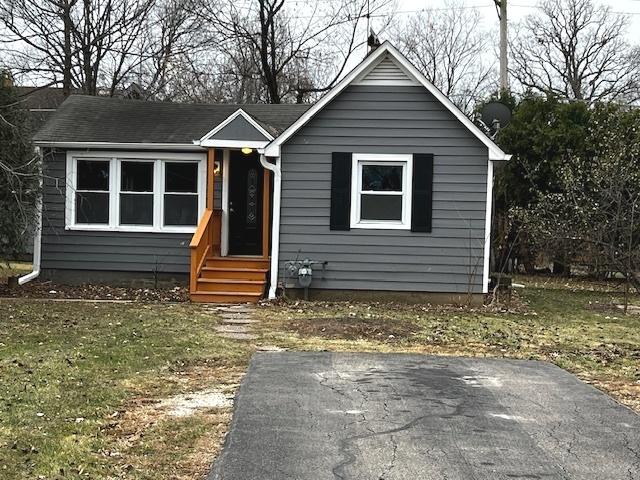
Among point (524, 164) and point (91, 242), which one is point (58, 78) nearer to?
point (91, 242)

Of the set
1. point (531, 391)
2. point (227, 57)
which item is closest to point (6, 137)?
point (531, 391)

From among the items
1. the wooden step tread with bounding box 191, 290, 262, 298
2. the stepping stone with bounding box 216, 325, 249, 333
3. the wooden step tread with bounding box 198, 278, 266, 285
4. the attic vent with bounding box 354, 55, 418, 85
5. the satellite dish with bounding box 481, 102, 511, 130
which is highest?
the attic vent with bounding box 354, 55, 418, 85

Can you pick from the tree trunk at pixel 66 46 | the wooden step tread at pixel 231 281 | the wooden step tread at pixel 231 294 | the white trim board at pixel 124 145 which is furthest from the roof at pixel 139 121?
the tree trunk at pixel 66 46

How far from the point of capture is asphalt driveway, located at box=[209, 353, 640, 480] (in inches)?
187

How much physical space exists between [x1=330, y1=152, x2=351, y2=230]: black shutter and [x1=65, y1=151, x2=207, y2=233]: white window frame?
3.17 m

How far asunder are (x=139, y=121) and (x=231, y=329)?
7.71 meters

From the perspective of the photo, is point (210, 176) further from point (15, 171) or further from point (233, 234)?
point (15, 171)

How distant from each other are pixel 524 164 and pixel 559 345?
477 inches

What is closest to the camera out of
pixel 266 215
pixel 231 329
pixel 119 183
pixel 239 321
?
pixel 231 329

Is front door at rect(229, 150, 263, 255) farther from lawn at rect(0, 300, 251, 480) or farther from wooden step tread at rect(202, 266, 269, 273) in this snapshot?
lawn at rect(0, 300, 251, 480)

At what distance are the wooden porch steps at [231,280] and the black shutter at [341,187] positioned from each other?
1.82m

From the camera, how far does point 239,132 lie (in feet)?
48.4

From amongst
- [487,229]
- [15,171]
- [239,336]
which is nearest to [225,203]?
[15,171]

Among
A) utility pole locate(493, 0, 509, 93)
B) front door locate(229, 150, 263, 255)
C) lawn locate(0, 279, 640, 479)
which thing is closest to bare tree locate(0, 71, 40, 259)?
lawn locate(0, 279, 640, 479)
